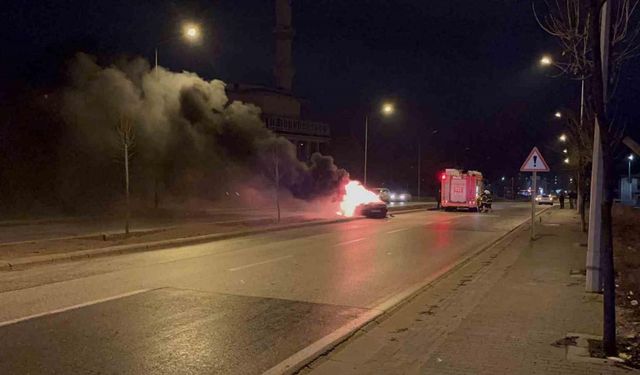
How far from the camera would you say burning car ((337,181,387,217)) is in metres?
30.4

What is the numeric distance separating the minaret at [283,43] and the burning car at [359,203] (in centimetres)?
3759

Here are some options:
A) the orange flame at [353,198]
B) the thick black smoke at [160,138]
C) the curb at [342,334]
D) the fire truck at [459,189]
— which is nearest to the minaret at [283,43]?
the fire truck at [459,189]

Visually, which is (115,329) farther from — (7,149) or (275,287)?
(7,149)

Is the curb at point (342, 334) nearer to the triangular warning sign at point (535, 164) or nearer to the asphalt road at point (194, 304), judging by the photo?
the asphalt road at point (194, 304)

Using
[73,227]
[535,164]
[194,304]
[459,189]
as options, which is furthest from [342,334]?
[459,189]

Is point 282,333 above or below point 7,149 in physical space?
below

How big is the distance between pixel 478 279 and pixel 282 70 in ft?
211

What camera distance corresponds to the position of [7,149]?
2928 cm

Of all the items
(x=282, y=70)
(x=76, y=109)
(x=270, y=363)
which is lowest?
(x=270, y=363)

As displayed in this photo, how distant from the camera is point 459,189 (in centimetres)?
3900

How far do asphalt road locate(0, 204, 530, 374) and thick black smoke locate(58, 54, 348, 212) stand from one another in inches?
520

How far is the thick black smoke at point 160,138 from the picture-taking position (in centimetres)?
2888

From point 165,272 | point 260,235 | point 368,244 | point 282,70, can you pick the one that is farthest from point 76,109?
point 282,70

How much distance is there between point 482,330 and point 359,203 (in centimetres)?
2442
